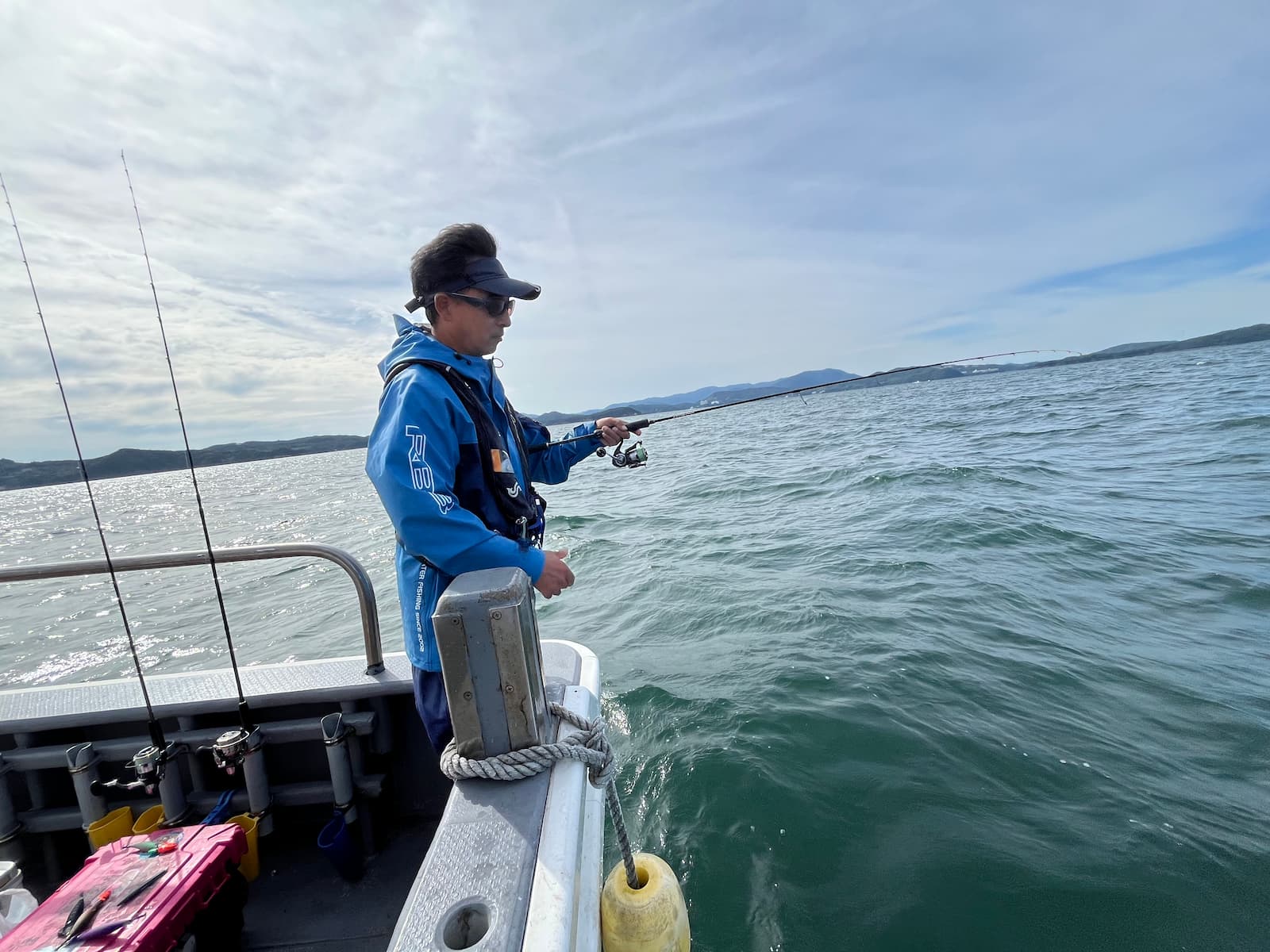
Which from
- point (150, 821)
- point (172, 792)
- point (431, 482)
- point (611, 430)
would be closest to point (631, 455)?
point (611, 430)

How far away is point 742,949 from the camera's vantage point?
2756 millimetres

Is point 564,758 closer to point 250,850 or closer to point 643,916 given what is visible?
point 643,916

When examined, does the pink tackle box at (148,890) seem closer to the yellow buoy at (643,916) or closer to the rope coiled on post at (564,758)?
the rope coiled on post at (564,758)

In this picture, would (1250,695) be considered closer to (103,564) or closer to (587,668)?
(587,668)

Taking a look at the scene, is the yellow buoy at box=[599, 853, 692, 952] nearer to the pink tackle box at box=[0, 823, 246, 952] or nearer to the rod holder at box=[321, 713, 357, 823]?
the pink tackle box at box=[0, 823, 246, 952]

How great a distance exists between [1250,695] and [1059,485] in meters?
7.82

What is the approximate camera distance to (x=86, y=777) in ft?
9.01

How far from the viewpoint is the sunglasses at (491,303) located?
2246 mm

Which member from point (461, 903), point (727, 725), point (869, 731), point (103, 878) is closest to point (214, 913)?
point (103, 878)

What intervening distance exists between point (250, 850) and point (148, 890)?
0.79 meters

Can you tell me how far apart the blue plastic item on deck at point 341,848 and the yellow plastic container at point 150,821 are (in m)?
0.82

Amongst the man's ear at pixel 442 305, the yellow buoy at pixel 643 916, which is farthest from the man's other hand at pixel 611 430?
the yellow buoy at pixel 643 916

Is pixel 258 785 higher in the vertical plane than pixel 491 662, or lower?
lower

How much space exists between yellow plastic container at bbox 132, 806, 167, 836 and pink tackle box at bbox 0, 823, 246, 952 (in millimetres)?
593
